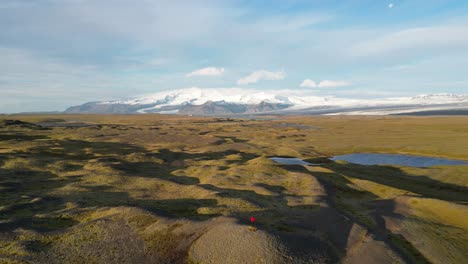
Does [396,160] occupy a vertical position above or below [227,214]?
below

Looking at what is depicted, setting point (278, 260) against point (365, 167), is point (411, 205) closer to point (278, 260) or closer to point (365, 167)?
point (278, 260)

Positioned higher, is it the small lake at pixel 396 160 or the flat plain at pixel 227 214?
the flat plain at pixel 227 214

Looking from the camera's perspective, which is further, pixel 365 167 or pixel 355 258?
pixel 365 167

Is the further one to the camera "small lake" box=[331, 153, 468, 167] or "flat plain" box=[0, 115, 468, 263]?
"small lake" box=[331, 153, 468, 167]

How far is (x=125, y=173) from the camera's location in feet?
210

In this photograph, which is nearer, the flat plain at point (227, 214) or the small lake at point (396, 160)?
the flat plain at point (227, 214)

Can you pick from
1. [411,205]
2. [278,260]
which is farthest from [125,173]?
[411,205]

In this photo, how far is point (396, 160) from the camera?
90312 millimetres

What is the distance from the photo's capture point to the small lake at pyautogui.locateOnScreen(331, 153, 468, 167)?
8384 cm

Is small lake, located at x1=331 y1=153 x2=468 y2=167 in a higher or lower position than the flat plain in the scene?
lower

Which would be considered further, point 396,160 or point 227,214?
point 396,160

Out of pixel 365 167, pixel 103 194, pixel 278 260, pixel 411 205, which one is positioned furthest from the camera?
pixel 365 167

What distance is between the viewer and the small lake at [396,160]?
275 ft

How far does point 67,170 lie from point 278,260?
5559 centimetres
